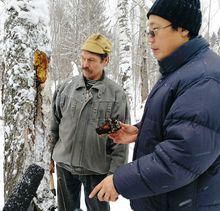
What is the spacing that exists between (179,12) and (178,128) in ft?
2.02

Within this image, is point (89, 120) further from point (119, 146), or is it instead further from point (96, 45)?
point (96, 45)

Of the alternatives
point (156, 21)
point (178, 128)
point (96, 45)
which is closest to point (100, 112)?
point (96, 45)

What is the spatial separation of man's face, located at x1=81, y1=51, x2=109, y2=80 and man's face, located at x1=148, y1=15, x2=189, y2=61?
4.71ft

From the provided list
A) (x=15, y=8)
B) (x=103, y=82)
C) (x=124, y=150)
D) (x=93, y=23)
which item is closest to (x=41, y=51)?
(x=15, y=8)

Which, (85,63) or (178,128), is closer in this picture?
(178,128)

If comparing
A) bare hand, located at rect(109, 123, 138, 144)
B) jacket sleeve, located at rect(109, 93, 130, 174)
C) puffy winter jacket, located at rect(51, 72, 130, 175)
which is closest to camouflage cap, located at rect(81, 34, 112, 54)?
puffy winter jacket, located at rect(51, 72, 130, 175)

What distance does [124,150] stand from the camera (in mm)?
3254

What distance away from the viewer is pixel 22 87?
273 cm

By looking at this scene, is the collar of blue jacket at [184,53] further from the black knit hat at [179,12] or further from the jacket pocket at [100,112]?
the jacket pocket at [100,112]

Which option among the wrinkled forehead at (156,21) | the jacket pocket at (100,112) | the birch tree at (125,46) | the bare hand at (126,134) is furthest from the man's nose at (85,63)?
the birch tree at (125,46)

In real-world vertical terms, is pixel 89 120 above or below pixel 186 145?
below

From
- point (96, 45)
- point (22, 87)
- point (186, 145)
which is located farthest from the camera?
point (96, 45)

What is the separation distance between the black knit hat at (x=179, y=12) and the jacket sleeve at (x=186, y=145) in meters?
0.36

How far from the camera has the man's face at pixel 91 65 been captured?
328cm
